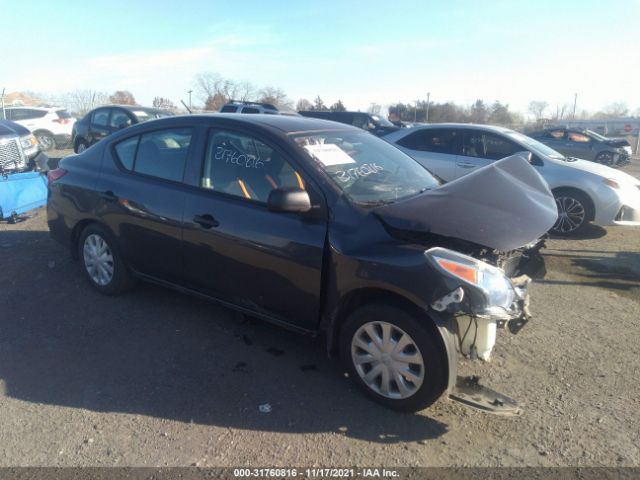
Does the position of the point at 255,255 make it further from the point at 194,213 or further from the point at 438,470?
the point at 438,470

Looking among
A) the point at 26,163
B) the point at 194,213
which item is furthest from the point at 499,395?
the point at 26,163

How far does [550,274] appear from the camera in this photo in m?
5.78

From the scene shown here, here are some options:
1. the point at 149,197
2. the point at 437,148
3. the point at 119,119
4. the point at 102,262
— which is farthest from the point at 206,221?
the point at 119,119

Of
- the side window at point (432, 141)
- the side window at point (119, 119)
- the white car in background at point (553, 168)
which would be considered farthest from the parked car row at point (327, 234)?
the side window at point (119, 119)

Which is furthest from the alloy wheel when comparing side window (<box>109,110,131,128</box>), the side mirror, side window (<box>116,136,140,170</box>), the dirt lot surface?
side window (<box>109,110,131,128</box>)

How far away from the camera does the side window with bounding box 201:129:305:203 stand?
141 inches

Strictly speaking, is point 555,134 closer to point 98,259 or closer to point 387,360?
point 98,259

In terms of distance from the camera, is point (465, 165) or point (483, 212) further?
point (465, 165)

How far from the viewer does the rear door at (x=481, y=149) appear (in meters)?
8.04

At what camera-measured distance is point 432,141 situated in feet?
28.4

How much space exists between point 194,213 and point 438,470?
2466mm

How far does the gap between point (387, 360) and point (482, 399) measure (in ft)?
2.13

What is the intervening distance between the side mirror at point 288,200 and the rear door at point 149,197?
112 cm

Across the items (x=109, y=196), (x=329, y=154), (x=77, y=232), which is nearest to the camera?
(x=329, y=154)
